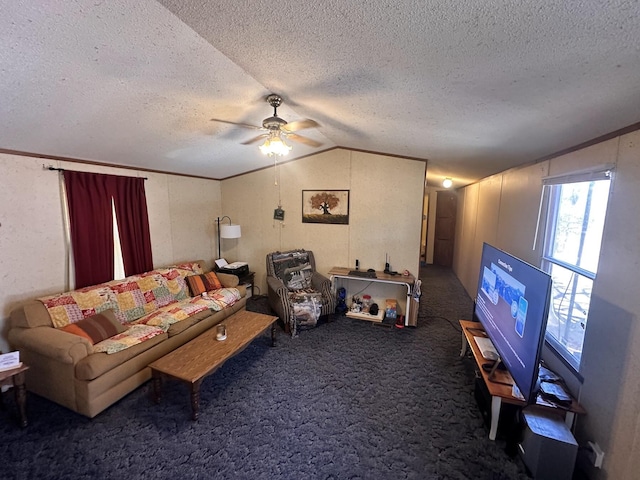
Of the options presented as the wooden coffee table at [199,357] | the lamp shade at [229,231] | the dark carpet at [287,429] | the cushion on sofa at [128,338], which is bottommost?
the dark carpet at [287,429]

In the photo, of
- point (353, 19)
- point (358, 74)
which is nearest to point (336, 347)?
point (358, 74)

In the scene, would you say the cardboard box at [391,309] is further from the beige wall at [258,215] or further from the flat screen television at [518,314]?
the flat screen television at [518,314]

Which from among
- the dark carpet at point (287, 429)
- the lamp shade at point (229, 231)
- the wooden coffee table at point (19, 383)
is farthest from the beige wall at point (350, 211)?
the wooden coffee table at point (19, 383)

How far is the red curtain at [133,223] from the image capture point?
3.32 metres

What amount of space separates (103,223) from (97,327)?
1253 millimetres

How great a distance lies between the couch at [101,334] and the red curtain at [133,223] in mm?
283

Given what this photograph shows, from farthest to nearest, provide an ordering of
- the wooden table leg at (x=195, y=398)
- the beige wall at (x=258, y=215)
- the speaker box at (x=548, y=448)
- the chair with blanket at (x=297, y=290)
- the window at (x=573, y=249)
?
the chair with blanket at (x=297, y=290)
the beige wall at (x=258, y=215)
the wooden table leg at (x=195, y=398)
the window at (x=573, y=249)
the speaker box at (x=548, y=448)

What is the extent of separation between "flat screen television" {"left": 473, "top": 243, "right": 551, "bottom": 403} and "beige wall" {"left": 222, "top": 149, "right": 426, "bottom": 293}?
5.30ft

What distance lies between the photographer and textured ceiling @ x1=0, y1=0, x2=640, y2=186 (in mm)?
1004

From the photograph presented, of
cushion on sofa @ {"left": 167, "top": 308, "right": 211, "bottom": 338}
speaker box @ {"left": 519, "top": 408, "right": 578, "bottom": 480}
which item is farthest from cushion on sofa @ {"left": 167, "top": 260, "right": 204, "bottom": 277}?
speaker box @ {"left": 519, "top": 408, "right": 578, "bottom": 480}

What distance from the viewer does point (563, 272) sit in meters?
2.18

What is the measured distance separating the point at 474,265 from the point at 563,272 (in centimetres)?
275

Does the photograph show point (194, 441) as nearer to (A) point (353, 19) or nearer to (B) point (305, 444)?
(B) point (305, 444)

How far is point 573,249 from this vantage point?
208 centimetres
